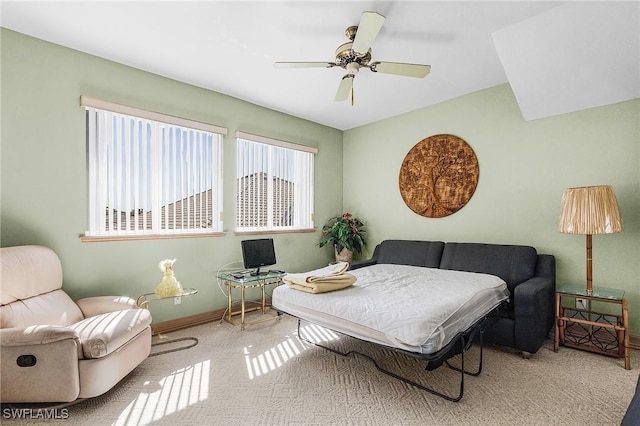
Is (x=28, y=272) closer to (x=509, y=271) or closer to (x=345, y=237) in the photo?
(x=345, y=237)

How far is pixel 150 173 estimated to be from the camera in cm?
325

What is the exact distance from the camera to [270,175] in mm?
4387

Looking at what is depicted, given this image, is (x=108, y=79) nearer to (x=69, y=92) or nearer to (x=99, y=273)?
(x=69, y=92)

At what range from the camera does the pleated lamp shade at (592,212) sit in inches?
102

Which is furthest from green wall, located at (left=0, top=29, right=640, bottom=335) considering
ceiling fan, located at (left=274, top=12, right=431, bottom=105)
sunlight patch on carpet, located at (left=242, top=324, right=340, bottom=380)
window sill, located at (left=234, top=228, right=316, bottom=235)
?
ceiling fan, located at (left=274, top=12, right=431, bottom=105)

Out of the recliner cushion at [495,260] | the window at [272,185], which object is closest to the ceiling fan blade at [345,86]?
the window at [272,185]

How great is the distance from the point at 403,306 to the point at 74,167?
10.0 feet

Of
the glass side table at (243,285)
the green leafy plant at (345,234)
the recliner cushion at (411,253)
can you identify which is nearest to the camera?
the glass side table at (243,285)

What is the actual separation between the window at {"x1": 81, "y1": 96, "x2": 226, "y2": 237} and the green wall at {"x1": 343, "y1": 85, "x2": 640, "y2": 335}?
8.44 ft

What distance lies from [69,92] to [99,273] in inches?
66.0

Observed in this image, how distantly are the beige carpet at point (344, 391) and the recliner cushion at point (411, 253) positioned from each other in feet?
3.88

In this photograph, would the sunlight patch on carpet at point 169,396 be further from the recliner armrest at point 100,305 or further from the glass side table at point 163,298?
the recliner armrest at point 100,305

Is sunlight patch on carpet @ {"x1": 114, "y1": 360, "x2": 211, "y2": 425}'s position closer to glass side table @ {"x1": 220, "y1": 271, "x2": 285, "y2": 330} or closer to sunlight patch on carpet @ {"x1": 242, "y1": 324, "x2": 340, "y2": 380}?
sunlight patch on carpet @ {"x1": 242, "y1": 324, "x2": 340, "y2": 380}

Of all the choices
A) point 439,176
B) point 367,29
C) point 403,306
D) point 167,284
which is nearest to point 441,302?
point 403,306
